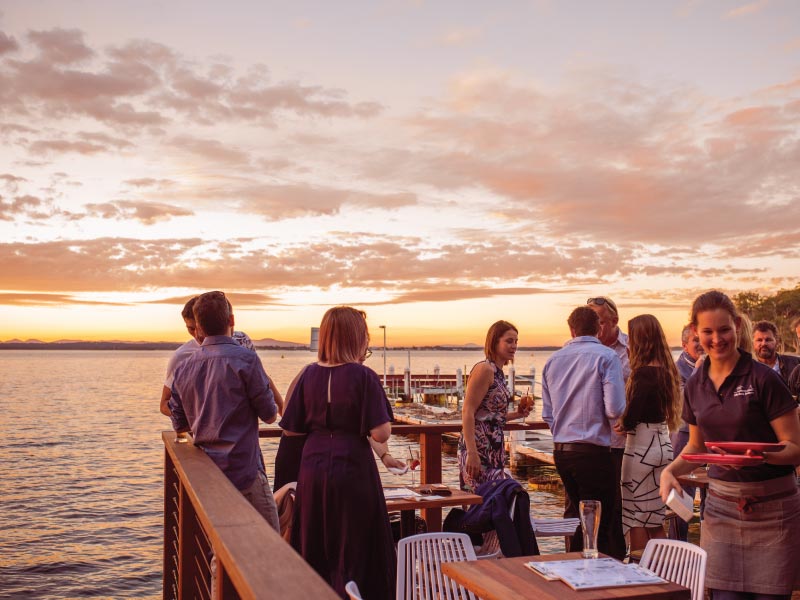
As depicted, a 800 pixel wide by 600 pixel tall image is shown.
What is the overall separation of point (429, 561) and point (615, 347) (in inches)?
101

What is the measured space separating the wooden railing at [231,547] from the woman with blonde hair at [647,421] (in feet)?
8.80

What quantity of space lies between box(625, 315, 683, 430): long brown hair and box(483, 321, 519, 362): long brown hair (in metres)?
0.78

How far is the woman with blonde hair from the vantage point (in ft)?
15.4

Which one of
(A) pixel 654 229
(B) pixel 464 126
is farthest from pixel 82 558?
(A) pixel 654 229

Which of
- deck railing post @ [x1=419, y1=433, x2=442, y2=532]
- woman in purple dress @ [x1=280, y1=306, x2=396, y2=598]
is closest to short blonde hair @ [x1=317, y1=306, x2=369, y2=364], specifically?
woman in purple dress @ [x1=280, y1=306, x2=396, y2=598]

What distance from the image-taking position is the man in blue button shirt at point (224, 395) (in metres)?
3.70

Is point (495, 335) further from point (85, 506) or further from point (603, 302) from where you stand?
point (85, 506)

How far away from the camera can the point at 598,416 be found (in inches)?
187

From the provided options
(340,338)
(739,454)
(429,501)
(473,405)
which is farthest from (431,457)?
(739,454)

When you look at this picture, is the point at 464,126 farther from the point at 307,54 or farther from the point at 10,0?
the point at 10,0

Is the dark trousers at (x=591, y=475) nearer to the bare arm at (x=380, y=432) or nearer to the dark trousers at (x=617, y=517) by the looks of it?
the dark trousers at (x=617, y=517)

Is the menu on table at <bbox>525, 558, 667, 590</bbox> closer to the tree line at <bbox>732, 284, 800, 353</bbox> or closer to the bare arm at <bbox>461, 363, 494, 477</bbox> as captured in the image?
the bare arm at <bbox>461, 363, 494, 477</bbox>

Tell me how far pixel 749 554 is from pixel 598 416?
5.99 ft

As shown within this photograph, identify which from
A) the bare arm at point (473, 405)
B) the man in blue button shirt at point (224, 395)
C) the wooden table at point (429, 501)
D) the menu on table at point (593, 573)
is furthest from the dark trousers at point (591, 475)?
the man in blue button shirt at point (224, 395)
